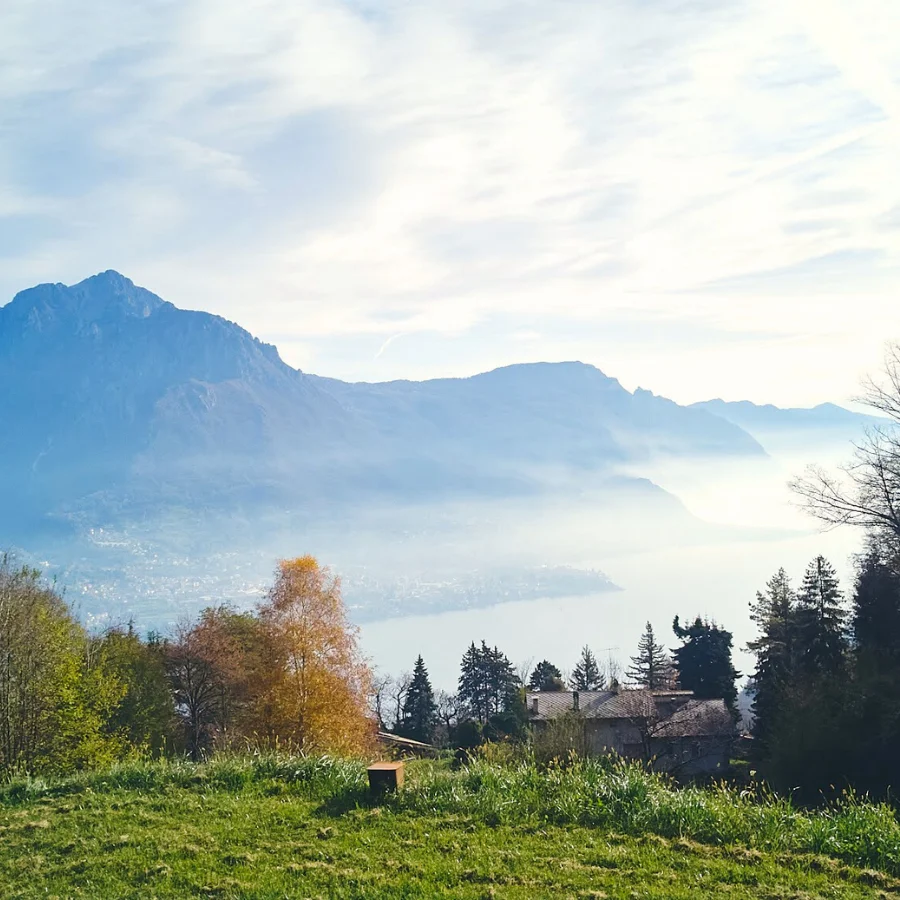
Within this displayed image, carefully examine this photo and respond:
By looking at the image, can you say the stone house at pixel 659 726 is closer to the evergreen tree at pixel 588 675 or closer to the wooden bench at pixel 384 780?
the evergreen tree at pixel 588 675

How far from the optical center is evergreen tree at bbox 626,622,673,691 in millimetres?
61844

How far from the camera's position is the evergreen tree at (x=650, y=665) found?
61844 mm

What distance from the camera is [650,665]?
66.8 meters

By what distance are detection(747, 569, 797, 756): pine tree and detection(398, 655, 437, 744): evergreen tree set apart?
29.0 meters

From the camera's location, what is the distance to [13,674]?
1992cm

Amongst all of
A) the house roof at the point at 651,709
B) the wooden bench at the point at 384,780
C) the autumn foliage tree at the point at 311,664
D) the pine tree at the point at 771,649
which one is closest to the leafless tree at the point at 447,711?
the house roof at the point at 651,709

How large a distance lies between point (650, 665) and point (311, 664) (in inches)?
1903

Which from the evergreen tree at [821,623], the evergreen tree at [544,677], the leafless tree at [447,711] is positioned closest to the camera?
the evergreen tree at [821,623]

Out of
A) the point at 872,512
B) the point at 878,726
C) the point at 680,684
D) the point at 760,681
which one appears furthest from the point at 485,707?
the point at 872,512

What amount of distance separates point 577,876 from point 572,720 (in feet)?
66.1

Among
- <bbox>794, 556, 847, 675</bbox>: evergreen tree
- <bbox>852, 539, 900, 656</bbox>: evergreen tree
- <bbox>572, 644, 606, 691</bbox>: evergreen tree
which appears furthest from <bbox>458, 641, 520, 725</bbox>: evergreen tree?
A: <bbox>852, 539, 900, 656</bbox>: evergreen tree

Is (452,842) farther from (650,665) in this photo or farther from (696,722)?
(650,665)

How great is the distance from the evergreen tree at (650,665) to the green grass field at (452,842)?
5330cm

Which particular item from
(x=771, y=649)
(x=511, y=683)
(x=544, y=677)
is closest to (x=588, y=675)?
(x=544, y=677)
